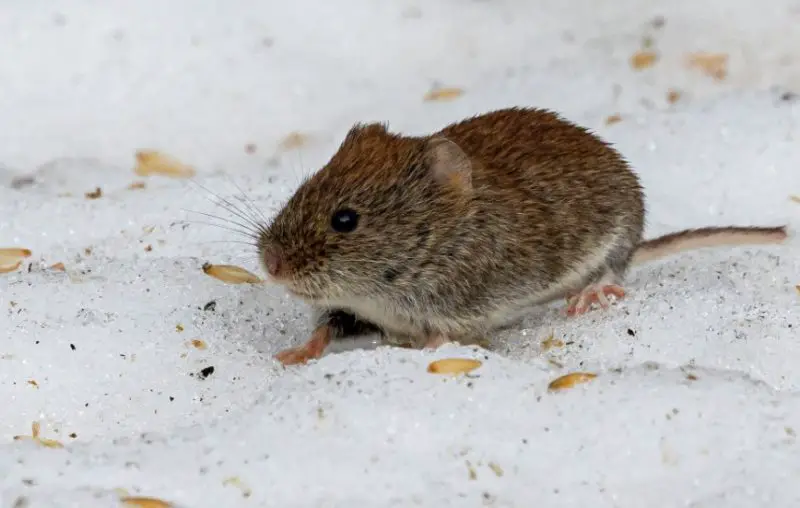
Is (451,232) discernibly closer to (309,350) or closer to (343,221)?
(343,221)

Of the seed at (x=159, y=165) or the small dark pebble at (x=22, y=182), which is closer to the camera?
the small dark pebble at (x=22, y=182)

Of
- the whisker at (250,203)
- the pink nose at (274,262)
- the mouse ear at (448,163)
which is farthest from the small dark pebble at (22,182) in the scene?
the mouse ear at (448,163)

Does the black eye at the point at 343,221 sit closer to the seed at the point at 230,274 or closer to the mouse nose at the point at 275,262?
the mouse nose at the point at 275,262

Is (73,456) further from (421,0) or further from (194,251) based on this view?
(421,0)

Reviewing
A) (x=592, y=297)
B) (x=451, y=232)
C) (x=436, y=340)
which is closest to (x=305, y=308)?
(x=436, y=340)

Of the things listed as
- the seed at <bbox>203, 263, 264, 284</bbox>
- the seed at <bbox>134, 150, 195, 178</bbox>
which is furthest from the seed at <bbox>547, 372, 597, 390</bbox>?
the seed at <bbox>134, 150, 195, 178</bbox>

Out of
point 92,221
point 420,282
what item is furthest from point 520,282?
point 92,221
